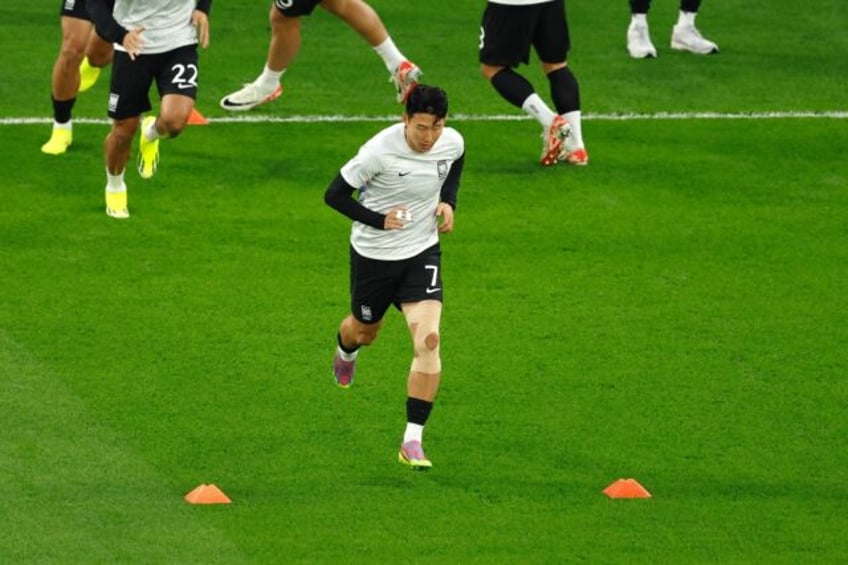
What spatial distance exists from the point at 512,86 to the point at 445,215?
5536 mm

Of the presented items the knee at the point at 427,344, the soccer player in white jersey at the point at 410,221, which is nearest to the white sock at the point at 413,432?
the soccer player in white jersey at the point at 410,221

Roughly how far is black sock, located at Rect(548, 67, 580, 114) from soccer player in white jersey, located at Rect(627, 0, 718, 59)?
3.12 m

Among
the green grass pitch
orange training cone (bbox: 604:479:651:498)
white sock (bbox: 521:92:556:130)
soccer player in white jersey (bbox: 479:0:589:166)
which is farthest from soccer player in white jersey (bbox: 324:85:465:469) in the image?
soccer player in white jersey (bbox: 479:0:589:166)

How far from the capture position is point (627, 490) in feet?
35.9

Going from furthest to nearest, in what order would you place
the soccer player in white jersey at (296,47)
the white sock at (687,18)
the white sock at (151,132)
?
the white sock at (687,18)
the soccer player in white jersey at (296,47)
the white sock at (151,132)

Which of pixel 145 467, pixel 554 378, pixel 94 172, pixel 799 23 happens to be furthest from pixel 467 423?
pixel 799 23

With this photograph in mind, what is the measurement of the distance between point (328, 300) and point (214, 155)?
10.9 ft

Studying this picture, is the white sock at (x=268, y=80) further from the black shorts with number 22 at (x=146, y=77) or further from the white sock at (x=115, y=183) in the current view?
the black shorts with number 22 at (x=146, y=77)

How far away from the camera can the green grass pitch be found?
10594mm

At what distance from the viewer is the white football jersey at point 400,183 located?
1139 centimetres

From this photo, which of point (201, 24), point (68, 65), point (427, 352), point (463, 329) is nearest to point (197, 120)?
point (68, 65)

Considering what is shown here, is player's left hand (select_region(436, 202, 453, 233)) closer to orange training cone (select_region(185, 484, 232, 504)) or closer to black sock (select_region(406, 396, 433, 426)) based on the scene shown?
black sock (select_region(406, 396, 433, 426))

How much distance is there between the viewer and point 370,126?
703 inches

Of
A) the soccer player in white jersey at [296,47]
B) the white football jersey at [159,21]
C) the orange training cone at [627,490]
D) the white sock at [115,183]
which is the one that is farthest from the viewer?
the soccer player in white jersey at [296,47]
